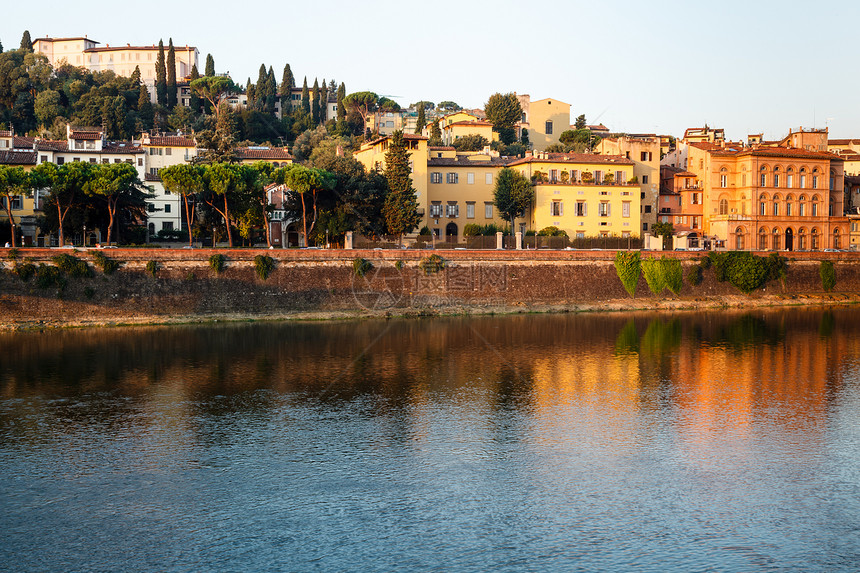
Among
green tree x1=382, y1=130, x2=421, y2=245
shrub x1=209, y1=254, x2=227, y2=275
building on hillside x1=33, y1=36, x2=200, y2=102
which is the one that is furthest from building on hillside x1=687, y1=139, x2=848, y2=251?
building on hillside x1=33, y1=36, x2=200, y2=102

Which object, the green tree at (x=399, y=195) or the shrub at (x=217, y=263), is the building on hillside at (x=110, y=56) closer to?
the green tree at (x=399, y=195)

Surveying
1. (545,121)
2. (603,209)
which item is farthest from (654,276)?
(545,121)

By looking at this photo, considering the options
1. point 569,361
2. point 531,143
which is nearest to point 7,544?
point 569,361

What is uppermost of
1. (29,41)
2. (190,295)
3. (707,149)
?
(29,41)

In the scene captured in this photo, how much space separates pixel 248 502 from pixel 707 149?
2456 inches

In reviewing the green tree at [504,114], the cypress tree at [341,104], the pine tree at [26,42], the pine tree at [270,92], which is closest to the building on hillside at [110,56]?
the pine tree at [26,42]

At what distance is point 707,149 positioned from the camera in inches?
2793

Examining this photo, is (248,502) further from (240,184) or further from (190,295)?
(240,184)

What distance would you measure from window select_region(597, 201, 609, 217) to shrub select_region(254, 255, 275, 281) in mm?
30489

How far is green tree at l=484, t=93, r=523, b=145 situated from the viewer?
103 m

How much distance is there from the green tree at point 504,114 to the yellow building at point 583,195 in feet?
117

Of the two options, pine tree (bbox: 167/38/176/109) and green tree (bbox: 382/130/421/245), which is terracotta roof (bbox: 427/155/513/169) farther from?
pine tree (bbox: 167/38/176/109)

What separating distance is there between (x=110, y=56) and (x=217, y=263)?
97.8m

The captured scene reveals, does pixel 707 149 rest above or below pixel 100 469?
above
